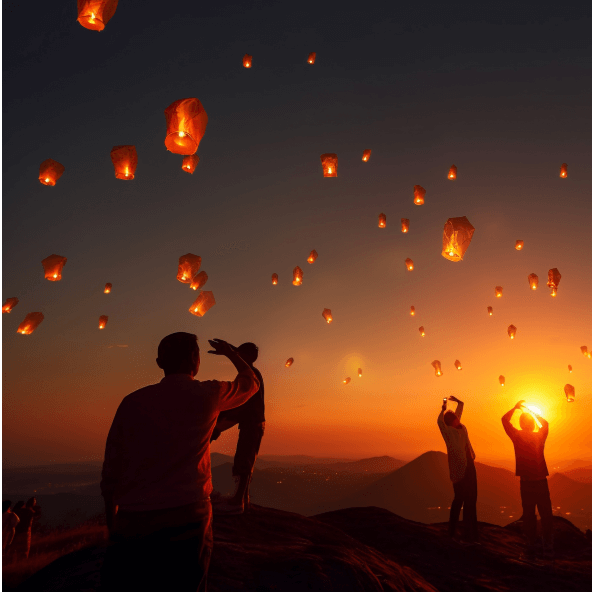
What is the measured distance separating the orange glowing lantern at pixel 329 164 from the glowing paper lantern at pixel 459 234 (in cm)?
317

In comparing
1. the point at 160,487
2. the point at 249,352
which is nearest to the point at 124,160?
the point at 249,352

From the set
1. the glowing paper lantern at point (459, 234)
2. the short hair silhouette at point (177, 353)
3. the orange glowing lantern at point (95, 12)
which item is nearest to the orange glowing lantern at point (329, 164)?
the glowing paper lantern at point (459, 234)

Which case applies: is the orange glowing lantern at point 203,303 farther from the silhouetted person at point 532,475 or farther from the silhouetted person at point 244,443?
the silhouetted person at point 532,475

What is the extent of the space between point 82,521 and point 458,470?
660 centimetres

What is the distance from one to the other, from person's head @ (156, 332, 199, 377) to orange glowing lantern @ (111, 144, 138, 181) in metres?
5.15

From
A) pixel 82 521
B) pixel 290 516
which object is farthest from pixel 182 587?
pixel 82 521

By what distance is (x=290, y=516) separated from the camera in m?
5.59

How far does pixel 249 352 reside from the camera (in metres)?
4.92

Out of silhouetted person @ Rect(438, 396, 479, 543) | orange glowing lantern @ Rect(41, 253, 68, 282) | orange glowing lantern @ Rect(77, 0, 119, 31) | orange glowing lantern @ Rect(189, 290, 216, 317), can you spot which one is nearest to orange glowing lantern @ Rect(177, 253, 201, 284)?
orange glowing lantern @ Rect(189, 290, 216, 317)

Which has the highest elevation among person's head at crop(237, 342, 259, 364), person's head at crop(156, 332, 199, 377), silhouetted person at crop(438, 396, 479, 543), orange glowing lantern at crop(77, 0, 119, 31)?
orange glowing lantern at crop(77, 0, 119, 31)

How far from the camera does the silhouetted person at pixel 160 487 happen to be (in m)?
1.80

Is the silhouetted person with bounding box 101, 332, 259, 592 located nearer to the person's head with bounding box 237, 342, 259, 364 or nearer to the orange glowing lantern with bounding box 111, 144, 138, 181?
the person's head with bounding box 237, 342, 259, 364

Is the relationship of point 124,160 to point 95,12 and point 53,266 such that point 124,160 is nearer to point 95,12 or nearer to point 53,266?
point 95,12

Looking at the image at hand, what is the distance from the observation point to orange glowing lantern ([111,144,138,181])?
636cm
